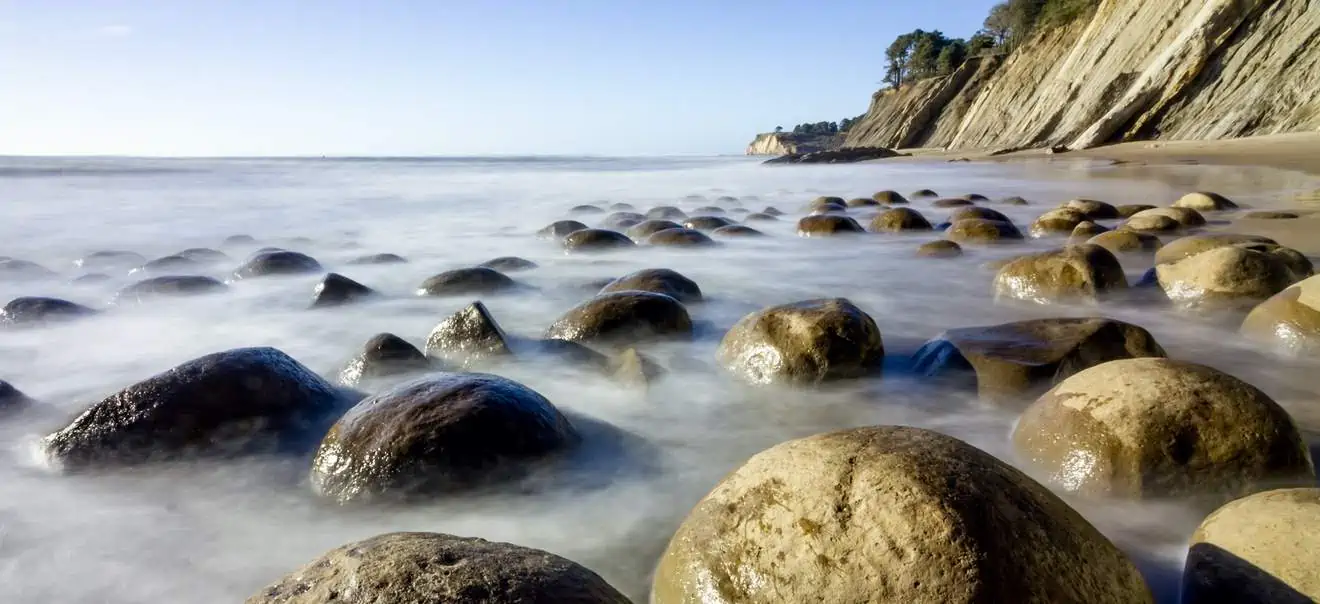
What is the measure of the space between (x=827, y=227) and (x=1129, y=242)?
2510 millimetres

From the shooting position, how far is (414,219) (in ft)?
35.0

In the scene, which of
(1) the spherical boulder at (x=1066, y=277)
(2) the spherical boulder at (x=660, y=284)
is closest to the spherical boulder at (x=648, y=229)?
(2) the spherical boulder at (x=660, y=284)

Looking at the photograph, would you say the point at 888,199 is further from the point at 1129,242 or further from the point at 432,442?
the point at 432,442

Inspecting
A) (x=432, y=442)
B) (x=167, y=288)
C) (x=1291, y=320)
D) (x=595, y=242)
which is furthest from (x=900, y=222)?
(x=432, y=442)

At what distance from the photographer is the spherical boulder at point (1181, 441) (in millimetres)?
1852

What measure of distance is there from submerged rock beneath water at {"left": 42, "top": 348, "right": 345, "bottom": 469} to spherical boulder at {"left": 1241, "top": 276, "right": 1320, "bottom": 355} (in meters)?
3.42

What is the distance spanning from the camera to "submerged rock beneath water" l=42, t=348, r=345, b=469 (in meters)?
2.38

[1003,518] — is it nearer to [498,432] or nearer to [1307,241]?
[498,432]

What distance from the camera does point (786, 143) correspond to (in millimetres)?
74000

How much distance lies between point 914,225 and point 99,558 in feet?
21.1

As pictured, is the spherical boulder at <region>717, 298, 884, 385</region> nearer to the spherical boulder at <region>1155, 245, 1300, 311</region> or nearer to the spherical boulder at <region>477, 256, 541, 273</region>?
the spherical boulder at <region>1155, 245, 1300, 311</region>

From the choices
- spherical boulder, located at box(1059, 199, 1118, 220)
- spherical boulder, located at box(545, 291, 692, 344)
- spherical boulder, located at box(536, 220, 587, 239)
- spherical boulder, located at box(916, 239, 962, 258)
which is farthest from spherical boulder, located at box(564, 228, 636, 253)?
spherical boulder, located at box(1059, 199, 1118, 220)

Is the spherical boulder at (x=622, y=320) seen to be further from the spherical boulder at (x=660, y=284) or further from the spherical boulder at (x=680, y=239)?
the spherical boulder at (x=680, y=239)

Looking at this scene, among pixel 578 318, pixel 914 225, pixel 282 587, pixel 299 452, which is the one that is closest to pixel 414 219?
pixel 914 225
